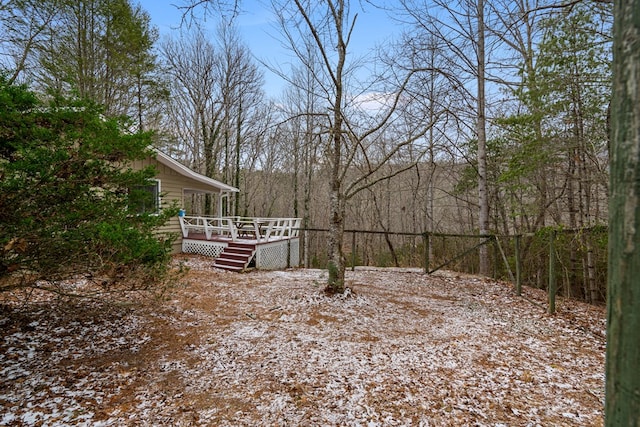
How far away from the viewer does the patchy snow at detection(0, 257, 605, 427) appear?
2.33 meters

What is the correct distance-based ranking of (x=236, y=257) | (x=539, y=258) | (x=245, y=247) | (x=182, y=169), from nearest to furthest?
(x=236, y=257) < (x=245, y=247) < (x=539, y=258) < (x=182, y=169)

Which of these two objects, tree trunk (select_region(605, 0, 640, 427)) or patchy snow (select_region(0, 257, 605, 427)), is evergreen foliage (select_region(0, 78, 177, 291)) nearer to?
patchy snow (select_region(0, 257, 605, 427))

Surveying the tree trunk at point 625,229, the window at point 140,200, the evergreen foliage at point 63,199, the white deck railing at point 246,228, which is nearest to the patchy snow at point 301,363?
the evergreen foliage at point 63,199

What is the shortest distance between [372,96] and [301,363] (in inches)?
223

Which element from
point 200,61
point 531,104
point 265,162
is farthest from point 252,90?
point 531,104

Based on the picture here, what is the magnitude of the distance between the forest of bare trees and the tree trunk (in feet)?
10.5

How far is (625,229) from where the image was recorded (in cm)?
82

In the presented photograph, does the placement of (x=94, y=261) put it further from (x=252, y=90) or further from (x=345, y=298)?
(x=252, y=90)

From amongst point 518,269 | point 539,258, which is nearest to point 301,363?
point 518,269

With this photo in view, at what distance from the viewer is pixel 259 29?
507cm

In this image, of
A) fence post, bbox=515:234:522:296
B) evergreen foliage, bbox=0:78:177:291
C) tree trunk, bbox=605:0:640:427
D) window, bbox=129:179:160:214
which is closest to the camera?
tree trunk, bbox=605:0:640:427

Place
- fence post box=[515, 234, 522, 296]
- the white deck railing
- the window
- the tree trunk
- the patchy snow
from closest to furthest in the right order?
the tree trunk
the patchy snow
the window
fence post box=[515, 234, 522, 296]
the white deck railing

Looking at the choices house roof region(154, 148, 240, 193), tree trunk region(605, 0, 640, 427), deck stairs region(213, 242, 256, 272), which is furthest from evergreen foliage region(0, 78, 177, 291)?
house roof region(154, 148, 240, 193)

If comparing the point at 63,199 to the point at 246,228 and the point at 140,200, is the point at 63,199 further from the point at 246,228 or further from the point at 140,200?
the point at 246,228
